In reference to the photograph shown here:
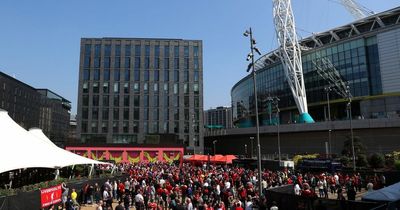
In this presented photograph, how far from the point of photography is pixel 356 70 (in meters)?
76.2

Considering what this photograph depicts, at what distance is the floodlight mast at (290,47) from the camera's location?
76.7 m

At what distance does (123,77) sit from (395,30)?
6370cm

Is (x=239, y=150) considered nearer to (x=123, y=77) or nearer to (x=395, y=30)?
(x=123, y=77)

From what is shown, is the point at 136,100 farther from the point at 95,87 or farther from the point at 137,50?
the point at 137,50

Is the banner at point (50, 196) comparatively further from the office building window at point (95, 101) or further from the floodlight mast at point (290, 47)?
the office building window at point (95, 101)

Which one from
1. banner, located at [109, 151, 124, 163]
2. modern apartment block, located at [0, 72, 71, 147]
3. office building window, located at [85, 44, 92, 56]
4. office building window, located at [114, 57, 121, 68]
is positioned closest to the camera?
banner, located at [109, 151, 124, 163]

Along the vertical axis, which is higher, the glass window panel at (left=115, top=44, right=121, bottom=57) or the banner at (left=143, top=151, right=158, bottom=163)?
the glass window panel at (left=115, top=44, right=121, bottom=57)

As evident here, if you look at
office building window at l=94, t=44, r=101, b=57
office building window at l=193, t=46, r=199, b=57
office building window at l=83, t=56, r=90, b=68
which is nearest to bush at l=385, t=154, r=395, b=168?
office building window at l=193, t=46, r=199, b=57

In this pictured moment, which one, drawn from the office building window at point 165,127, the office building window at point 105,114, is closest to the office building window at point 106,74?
the office building window at point 105,114

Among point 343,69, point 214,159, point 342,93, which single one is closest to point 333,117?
point 342,93

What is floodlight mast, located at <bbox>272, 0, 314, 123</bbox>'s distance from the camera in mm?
76688

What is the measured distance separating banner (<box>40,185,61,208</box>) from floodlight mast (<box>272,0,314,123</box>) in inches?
2417

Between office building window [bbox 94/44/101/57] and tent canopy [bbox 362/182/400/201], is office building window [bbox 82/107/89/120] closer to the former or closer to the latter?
office building window [bbox 94/44/101/57]

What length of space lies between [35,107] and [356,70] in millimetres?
105802
